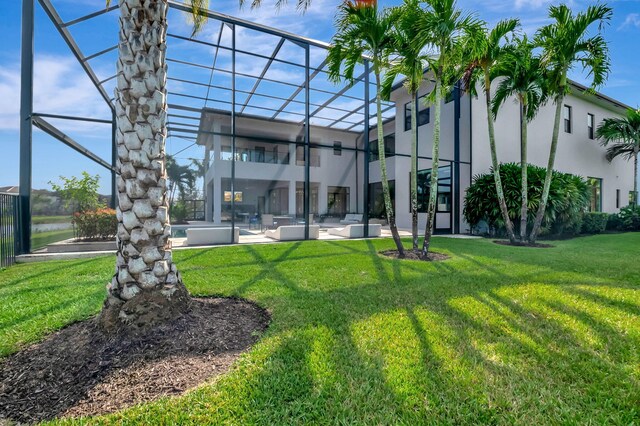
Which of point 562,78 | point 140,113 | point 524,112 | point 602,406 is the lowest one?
point 602,406

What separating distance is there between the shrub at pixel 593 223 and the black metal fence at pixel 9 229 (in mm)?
19635

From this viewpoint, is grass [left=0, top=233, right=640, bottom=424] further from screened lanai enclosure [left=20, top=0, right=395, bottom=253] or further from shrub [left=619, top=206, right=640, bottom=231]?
shrub [left=619, top=206, right=640, bottom=231]

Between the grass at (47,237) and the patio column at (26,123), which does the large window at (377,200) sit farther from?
the patio column at (26,123)

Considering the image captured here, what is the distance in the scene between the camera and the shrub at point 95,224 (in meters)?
8.90

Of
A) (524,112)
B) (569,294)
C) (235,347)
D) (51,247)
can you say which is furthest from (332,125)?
(235,347)

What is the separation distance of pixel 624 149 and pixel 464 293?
21198 millimetres

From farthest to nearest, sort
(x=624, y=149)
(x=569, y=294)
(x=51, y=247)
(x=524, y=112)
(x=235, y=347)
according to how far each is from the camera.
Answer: (x=624, y=149), (x=524, y=112), (x=51, y=247), (x=569, y=294), (x=235, y=347)

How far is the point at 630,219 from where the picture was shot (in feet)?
49.8

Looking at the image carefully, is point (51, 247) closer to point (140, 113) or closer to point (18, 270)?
point (18, 270)

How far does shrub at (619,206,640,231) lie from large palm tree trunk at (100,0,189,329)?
2112 centimetres

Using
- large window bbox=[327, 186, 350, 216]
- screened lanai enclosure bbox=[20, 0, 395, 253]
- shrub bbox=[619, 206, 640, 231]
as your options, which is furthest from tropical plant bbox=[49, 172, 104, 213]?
shrub bbox=[619, 206, 640, 231]

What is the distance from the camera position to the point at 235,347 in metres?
2.75

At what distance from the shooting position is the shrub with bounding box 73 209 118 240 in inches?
350

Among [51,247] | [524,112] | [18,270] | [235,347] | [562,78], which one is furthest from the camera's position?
[524,112]
